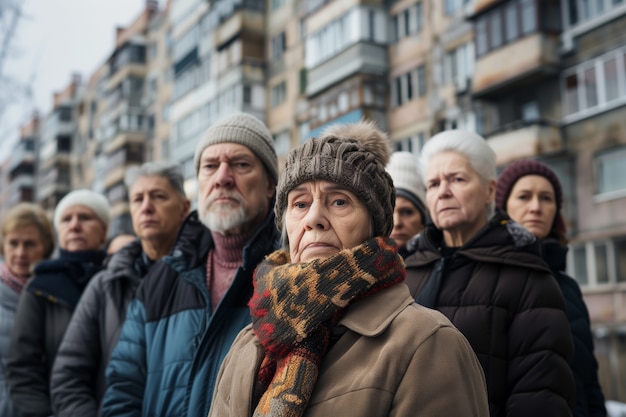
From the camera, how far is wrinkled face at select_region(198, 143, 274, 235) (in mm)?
3588

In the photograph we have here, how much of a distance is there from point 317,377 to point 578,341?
7.22ft

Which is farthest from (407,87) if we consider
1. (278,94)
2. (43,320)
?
(43,320)

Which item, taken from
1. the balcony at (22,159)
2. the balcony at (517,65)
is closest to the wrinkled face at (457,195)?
the balcony at (517,65)

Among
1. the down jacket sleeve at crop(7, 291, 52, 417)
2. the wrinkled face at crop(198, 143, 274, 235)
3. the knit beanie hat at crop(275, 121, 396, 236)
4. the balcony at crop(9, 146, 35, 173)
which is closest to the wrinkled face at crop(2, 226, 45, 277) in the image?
the down jacket sleeve at crop(7, 291, 52, 417)

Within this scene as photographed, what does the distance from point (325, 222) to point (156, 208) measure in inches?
92.3

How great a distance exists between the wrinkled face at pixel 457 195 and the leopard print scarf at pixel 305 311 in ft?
4.11

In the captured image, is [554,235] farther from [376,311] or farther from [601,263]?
[601,263]

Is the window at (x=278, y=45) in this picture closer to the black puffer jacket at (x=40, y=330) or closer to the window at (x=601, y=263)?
the window at (x=601, y=263)

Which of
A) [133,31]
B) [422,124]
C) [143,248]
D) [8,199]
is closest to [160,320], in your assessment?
[143,248]

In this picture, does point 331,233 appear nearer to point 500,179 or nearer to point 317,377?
point 317,377

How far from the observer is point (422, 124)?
73.4 ft

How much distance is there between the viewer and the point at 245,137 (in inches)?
147

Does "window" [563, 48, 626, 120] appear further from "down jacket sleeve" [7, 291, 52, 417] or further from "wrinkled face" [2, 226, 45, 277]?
"down jacket sleeve" [7, 291, 52, 417]

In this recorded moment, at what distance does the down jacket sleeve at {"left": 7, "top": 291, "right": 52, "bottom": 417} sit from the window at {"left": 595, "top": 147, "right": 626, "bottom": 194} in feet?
49.8
